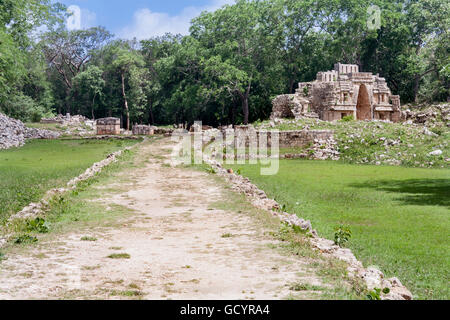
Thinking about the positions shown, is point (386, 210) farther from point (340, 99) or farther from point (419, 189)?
point (340, 99)

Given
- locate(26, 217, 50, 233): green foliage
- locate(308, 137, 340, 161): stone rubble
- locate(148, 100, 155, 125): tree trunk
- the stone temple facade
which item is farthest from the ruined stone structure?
locate(26, 217, 50, 233): green foliage

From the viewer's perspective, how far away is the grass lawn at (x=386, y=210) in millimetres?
6727

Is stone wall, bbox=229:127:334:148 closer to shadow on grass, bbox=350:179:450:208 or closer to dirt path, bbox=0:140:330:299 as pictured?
shadow on grass, bbox=350:179:450:208

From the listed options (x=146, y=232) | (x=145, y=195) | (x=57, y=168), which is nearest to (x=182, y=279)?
(x=146, y=232)

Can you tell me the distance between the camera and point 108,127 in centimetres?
4212

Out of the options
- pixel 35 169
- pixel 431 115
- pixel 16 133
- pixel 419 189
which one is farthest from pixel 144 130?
pixel 419 189

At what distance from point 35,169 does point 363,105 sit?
91.3 feet

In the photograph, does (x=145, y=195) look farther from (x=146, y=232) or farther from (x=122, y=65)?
(x=122, y=65)

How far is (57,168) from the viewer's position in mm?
18734

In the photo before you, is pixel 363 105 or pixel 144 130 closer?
pixel 363 105

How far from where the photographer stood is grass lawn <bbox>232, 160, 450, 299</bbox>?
673cm

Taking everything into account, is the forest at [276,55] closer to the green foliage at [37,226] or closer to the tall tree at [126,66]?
the tall tree at [126,66]

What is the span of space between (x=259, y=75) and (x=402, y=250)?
1519 inches

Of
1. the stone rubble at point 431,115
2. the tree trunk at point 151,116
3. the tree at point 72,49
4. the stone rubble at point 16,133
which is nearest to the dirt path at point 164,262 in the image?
the stone rubble at point 16,133
